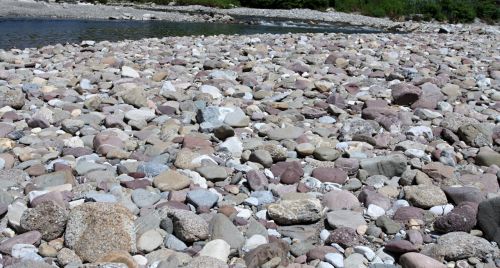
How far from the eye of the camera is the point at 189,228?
2154mm

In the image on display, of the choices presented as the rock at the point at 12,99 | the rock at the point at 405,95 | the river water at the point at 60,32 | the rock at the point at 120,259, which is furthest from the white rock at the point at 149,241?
the river water at the point at 60,32

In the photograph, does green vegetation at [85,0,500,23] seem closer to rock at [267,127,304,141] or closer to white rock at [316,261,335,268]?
rock at [267,127,304,141]

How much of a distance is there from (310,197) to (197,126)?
1292 mm

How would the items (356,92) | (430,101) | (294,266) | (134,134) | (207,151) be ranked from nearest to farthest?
(294,266)
(207,151)
(134,134)
(430,101)
(356,92)

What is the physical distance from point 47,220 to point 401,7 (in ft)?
112

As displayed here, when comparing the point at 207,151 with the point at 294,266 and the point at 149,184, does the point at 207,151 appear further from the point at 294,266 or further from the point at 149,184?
the point at 294,266

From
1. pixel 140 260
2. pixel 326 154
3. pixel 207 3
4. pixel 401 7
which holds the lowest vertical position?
pixel 207 3

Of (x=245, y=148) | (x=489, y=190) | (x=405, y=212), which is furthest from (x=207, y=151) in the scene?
(x=489, y=190)

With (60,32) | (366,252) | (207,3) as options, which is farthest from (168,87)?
(207,3)

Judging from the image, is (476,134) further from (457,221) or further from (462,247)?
(462,247)

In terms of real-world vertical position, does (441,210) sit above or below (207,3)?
above

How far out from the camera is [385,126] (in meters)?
3.68

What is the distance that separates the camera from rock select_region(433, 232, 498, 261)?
2.05 metres

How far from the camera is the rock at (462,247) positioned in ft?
6.74
